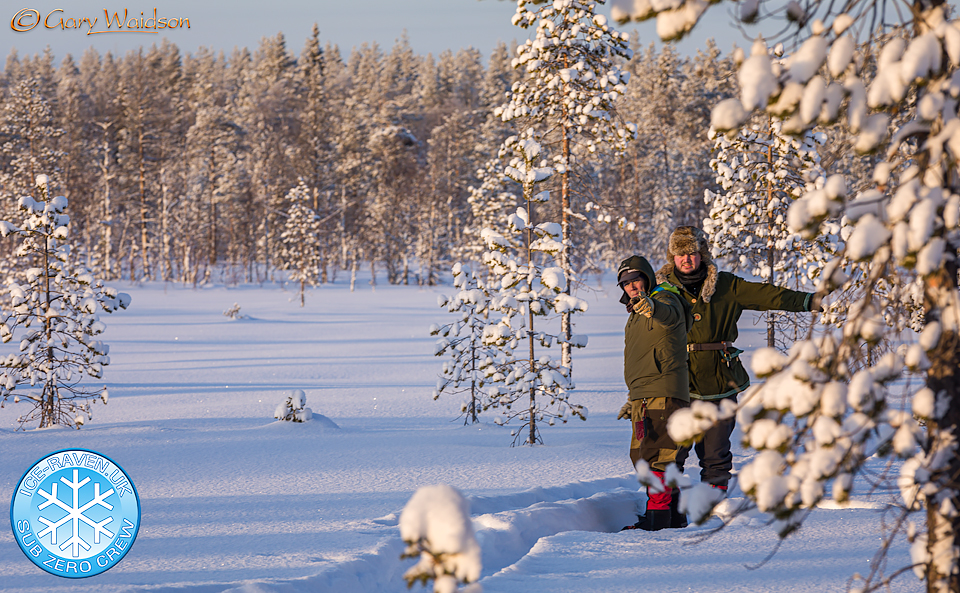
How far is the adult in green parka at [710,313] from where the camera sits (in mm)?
4934

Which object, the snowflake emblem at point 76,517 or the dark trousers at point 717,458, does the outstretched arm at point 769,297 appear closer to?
the dark trousers at point 717,458

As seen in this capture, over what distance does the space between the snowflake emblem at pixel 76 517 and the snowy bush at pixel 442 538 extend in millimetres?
2932

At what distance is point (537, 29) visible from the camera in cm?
1275

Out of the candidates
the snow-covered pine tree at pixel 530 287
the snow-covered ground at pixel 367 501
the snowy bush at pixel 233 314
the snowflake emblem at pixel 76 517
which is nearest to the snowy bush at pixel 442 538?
the snow-covered ground at pixel 367 501

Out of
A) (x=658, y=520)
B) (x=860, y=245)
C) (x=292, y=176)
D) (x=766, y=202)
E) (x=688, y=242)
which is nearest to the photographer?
(x=860, y=245)

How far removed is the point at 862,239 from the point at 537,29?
39.5 ft

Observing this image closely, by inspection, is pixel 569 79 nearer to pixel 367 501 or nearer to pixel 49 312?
pixel 49 312

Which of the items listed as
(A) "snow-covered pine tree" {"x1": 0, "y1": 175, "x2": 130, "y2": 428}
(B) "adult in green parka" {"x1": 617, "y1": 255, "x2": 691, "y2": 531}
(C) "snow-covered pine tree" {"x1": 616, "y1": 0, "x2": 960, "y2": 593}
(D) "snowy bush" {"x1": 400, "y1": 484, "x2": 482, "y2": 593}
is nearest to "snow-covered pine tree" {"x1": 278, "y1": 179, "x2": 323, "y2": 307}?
(A) "snow-covered pine tree" {"x1": 0, "y1": 175, "x2": 130, "y2": 428}

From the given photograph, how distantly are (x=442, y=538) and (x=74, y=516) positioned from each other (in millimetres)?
3291

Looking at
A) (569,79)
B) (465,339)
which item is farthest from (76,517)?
(569,79)

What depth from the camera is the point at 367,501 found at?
16.3ft

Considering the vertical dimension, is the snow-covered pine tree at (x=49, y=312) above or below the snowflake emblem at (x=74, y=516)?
above

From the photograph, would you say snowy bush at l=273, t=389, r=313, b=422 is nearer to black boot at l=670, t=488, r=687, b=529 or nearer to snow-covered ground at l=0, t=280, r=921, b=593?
snow-covered ground at l=0, t=280, r=921, b=593

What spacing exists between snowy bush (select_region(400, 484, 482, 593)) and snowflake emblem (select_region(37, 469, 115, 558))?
2.93 meters
